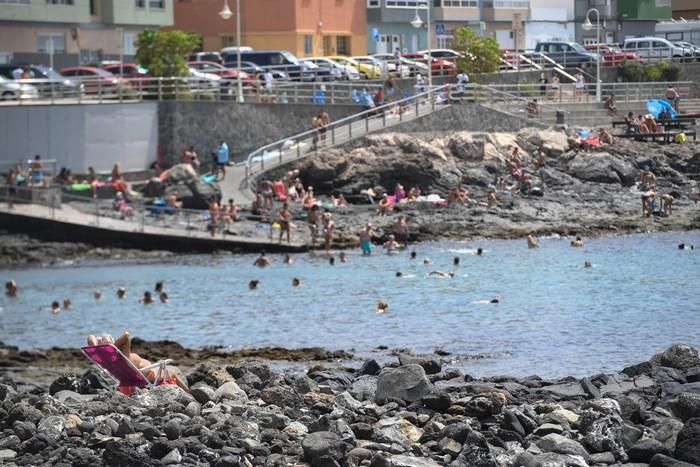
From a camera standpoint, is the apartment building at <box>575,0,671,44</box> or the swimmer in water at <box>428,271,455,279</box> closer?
the swimmer in water at <box>428,271,455,279</box>

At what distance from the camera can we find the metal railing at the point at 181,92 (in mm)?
45000

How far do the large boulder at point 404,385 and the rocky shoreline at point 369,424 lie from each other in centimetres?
2

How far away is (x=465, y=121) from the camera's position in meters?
50.9

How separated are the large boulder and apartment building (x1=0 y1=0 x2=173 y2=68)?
3930 centimetres

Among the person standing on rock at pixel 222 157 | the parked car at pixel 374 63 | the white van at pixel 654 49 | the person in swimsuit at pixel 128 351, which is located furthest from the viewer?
the white van at pixel 654 49

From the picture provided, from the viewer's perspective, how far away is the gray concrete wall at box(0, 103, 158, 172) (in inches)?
1713

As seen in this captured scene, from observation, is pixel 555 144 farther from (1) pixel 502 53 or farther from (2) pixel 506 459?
(2) pixel 506 459

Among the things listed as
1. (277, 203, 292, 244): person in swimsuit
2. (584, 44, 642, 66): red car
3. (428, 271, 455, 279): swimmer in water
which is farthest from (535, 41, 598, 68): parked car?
(428, 271, 455, 279): swimmer in water

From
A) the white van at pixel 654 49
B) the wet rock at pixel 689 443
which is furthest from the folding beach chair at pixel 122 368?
the white van at pixel 654 49

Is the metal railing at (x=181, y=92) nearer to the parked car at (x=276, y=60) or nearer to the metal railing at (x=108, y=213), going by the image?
the parked car at (x=276, y=60)

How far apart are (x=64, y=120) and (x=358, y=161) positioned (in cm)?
885

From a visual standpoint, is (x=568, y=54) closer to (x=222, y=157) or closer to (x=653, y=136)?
(x=653, y=136)

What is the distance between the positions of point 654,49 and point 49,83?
1066 inches

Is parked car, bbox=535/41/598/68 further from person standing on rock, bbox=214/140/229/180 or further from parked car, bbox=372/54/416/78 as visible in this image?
person standing on rock, bbox=214/140/229/180
